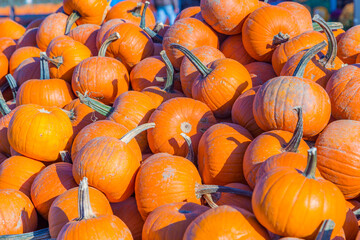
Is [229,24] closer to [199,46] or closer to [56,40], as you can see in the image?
[199,46]

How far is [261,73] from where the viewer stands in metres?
3.53

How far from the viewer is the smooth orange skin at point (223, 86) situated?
10.5ft

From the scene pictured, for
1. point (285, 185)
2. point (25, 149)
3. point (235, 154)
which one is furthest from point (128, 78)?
point (285, 185)

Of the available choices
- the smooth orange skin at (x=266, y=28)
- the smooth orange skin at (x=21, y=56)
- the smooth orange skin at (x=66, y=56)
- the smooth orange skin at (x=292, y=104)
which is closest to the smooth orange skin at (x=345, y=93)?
the smooth orange skin at (x=292, y=104)

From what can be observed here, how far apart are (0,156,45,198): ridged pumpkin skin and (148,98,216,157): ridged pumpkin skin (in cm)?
100

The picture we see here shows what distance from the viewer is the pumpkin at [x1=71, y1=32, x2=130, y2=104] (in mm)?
3773

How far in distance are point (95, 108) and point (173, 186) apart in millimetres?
1297

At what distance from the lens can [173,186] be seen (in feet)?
7.94

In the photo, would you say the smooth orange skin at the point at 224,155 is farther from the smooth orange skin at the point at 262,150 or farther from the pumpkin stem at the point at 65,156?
the pumpkin stem at the point at 65,156

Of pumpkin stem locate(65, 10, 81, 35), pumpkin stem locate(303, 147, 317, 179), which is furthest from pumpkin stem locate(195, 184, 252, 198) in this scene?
pumpkin stem locate(65, 10, 81, 35)

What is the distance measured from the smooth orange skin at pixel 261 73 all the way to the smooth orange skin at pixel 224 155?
2.99 feet

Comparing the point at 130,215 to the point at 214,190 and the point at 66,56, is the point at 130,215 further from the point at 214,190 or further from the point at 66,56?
the point at 66,56

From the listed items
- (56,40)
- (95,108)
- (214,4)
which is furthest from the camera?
(56,40)

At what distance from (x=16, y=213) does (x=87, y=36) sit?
8.87 ft
